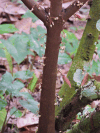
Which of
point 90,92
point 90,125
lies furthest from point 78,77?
point 90,125

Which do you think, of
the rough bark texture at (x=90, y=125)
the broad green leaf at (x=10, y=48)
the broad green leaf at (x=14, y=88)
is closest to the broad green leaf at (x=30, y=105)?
the broad green leaf at (x=14, y=88)

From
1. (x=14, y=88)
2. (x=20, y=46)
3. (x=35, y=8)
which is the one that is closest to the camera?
(x=35, y=8)

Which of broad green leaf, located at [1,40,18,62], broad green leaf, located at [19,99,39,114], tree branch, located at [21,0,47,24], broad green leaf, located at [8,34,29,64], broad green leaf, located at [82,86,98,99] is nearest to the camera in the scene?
tree branch, located at [21,0,47,24]

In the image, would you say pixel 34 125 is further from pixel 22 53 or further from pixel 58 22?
pixel 58 22

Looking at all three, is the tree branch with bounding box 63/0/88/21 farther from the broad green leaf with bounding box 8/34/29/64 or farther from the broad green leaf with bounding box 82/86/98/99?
the broad green leaf with bounding box 8/34/29/64

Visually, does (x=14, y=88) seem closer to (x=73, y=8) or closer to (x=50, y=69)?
(x=50, y=69)

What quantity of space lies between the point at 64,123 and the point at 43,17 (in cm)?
48

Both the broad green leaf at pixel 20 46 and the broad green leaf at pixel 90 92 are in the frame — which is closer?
the broad green leaf at pixel 90 92

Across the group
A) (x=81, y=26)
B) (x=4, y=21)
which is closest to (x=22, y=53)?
(x=4, y=21)

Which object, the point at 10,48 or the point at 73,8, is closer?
the point at 73,8

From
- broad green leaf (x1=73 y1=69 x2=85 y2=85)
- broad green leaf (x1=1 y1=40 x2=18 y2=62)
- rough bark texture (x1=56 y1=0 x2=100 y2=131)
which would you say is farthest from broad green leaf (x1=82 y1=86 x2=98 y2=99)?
broad green leaf (x1=1 y1=40 x2=18 y2=62)

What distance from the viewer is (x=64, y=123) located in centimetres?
77

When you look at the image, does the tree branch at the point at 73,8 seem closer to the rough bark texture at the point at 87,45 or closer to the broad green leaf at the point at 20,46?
the rough bark texture at the point at 87,45

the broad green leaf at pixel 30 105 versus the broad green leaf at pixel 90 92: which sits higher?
the broad green leaf at pixel 90 92
